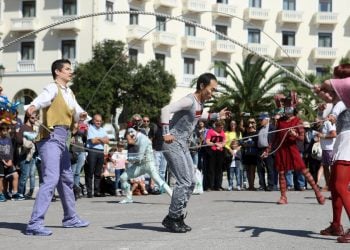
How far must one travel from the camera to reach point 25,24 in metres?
50.5

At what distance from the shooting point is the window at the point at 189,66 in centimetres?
5809

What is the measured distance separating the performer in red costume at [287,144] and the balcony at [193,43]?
143 ft

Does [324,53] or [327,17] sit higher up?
[327,17]

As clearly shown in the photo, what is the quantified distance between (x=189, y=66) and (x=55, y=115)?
49.5 m

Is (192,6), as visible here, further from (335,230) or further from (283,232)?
(335,230)

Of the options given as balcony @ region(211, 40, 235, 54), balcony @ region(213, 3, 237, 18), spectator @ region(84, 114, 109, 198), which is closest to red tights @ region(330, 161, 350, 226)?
spectator @ region(84, 114, 109, 198)

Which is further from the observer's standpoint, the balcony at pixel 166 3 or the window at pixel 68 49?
the balcony at pixel 166 3

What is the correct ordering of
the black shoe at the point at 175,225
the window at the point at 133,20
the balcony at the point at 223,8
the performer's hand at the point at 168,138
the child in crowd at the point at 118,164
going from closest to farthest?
the performer's hand at the point at 168,138 → the black shoe at the point at 175,225 → the child in crowd at the point at 118,164 → the window at the point at 133,20 → the balcony at the point at 223,8

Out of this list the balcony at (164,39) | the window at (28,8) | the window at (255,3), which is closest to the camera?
the window at (28,8)

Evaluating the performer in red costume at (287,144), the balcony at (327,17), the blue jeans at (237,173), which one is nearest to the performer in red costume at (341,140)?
the performer in red costume at (287,144)

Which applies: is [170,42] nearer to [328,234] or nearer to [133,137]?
[133,137]

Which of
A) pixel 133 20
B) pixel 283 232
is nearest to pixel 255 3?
pixel 133 20

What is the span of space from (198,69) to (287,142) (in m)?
45.4

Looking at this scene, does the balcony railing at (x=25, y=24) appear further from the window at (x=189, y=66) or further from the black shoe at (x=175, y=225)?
the black shoe at (x=175, y=225)
